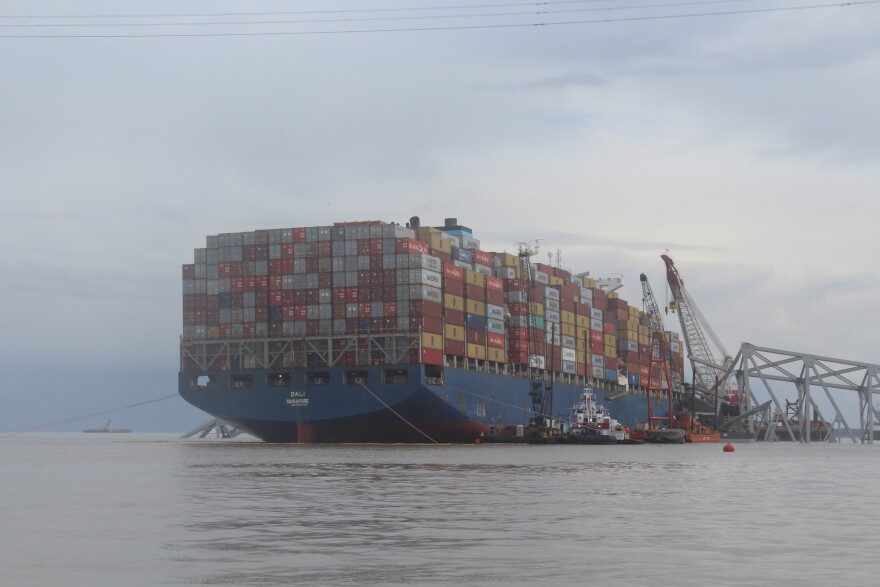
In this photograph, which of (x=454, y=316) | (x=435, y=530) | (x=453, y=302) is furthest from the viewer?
(x=454, y=316)

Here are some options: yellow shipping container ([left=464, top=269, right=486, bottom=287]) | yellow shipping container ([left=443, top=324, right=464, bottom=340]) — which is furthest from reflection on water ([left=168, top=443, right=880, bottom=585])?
yellow shipping container ([left=464, top=269, right=486, bottom=287])

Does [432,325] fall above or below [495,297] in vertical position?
below

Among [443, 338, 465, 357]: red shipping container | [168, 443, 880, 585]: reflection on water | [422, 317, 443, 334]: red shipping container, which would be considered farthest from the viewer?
[443, 338, 465, 357]: red shipping container

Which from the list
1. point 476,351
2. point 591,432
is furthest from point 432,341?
point 591,432

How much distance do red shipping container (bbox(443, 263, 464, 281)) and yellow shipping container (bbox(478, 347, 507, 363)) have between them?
9.92 m

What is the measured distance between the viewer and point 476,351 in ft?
389

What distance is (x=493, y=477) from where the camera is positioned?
173ft

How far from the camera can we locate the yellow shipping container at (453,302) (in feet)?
369

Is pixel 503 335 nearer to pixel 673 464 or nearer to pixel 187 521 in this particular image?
pixel 673 464

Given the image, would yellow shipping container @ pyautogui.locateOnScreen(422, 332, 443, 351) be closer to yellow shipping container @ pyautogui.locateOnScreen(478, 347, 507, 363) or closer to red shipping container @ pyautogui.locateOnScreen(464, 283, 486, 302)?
red shipping container @ pyautogui.locateOnScreen(464, 283, 486, 302)

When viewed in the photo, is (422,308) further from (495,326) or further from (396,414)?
(495,326)

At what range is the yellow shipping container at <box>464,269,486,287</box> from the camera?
118 meters

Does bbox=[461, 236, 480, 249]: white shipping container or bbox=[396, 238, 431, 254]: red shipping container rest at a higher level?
bbox=[461, 236, 480, 249]: white shipping container

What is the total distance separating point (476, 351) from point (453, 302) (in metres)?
7.09
